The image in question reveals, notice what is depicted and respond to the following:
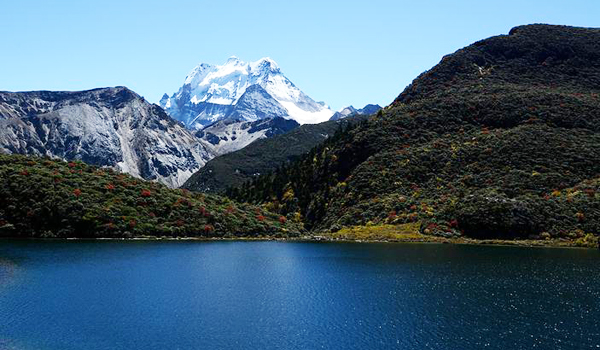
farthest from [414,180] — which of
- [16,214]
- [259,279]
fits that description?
[16,214]

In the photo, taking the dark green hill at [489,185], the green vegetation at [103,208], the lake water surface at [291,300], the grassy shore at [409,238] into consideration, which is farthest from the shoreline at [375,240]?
the lake water surface at [291,300]

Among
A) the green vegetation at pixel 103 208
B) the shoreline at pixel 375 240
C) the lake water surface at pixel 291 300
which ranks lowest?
the lake water surface at pixel 291 300

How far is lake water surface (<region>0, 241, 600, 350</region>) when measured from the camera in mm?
51906

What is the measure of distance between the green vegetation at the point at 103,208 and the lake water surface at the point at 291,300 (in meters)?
20.2

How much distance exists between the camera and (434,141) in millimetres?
199625

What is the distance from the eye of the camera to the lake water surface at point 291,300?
5191 centimetres

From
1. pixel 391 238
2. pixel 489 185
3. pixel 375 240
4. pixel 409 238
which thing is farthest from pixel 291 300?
pixel 489 185

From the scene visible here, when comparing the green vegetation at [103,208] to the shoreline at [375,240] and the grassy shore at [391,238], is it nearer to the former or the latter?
the shoreline at [375,240]

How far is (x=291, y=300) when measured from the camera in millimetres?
70000

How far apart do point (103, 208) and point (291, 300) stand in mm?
87780

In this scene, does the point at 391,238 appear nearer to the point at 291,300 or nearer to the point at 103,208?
the point at 103,208

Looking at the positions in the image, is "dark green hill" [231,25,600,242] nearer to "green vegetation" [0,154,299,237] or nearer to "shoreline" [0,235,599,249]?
"shoreline" [0,235,599,249]

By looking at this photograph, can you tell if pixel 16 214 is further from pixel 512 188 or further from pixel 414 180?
pixel 512 188

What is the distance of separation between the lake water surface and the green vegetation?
20211 millimetres
